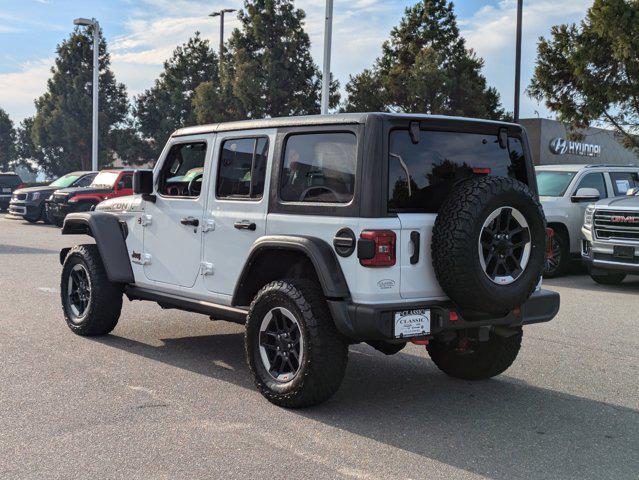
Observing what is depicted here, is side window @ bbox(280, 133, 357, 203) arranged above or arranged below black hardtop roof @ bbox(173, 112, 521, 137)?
below

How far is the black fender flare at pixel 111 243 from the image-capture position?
6.71 meters

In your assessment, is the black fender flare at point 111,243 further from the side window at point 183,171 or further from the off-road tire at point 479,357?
the off-road tire at point 479,357

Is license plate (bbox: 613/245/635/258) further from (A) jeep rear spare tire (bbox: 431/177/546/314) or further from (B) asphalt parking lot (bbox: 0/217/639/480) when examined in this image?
(A) jeep rear spare tire (bbox: 431/177/546/314)

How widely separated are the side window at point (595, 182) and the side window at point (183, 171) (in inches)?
335

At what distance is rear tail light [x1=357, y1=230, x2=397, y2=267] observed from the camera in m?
4.56

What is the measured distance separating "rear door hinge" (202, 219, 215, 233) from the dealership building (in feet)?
93.6

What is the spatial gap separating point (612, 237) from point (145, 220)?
294 inches

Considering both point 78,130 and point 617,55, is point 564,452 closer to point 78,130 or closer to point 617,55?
point 617,55

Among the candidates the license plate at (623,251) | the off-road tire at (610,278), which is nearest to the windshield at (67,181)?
the off-road tire at (610,278)

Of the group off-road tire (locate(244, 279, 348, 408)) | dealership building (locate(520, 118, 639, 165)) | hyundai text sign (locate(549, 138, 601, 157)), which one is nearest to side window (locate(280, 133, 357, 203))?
off-road tire (locate(244, 279, 348, 408))

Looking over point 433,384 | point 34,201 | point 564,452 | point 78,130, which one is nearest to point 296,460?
point 564,452

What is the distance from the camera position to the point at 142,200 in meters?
6.64

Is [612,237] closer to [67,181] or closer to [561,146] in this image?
[67,181]

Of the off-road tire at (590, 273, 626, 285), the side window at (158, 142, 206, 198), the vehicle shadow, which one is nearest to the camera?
the vehicle shadow
